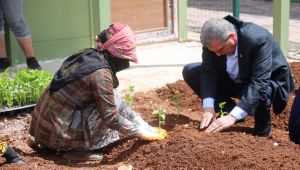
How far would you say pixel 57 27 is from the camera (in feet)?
26.4

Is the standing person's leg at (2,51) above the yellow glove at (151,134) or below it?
above

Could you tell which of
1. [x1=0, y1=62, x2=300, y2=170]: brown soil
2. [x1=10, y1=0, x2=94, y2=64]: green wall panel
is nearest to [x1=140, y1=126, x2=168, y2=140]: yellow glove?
[x1=0, y1=62, x2=300, y2=170]: brown soil

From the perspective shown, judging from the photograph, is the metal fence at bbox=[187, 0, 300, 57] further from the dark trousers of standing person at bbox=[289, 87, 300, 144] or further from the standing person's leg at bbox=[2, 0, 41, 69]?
the dark trousers of standing person at bbox=[289, 87, 300, 144]

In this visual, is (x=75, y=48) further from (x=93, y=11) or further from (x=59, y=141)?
(x=59, y=141)

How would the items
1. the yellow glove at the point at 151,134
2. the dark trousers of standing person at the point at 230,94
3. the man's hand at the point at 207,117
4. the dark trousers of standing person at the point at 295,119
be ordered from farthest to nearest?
the dark trousers of standing person at the point at 230,94 < the man's hand at the point at 207,117 < the yellow glove at the point at 151,134 < the dark trousers of standing person at the point at 295,119

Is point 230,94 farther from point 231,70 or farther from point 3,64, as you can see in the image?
point 3,64

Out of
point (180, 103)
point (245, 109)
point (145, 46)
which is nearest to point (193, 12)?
point (145, 46)

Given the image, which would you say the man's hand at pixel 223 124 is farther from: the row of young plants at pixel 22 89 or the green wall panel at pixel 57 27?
the green wall panel at pixel 57 27

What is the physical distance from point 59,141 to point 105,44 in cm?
80

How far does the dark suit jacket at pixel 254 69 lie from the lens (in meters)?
4.73

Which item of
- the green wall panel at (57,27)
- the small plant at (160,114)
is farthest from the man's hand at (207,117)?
the green wall panel at (57,27)

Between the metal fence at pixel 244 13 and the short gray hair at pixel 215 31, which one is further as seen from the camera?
the metal fence at pixel 244 13

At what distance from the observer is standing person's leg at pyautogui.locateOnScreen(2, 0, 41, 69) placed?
6977 mm

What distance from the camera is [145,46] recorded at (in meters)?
8.91
